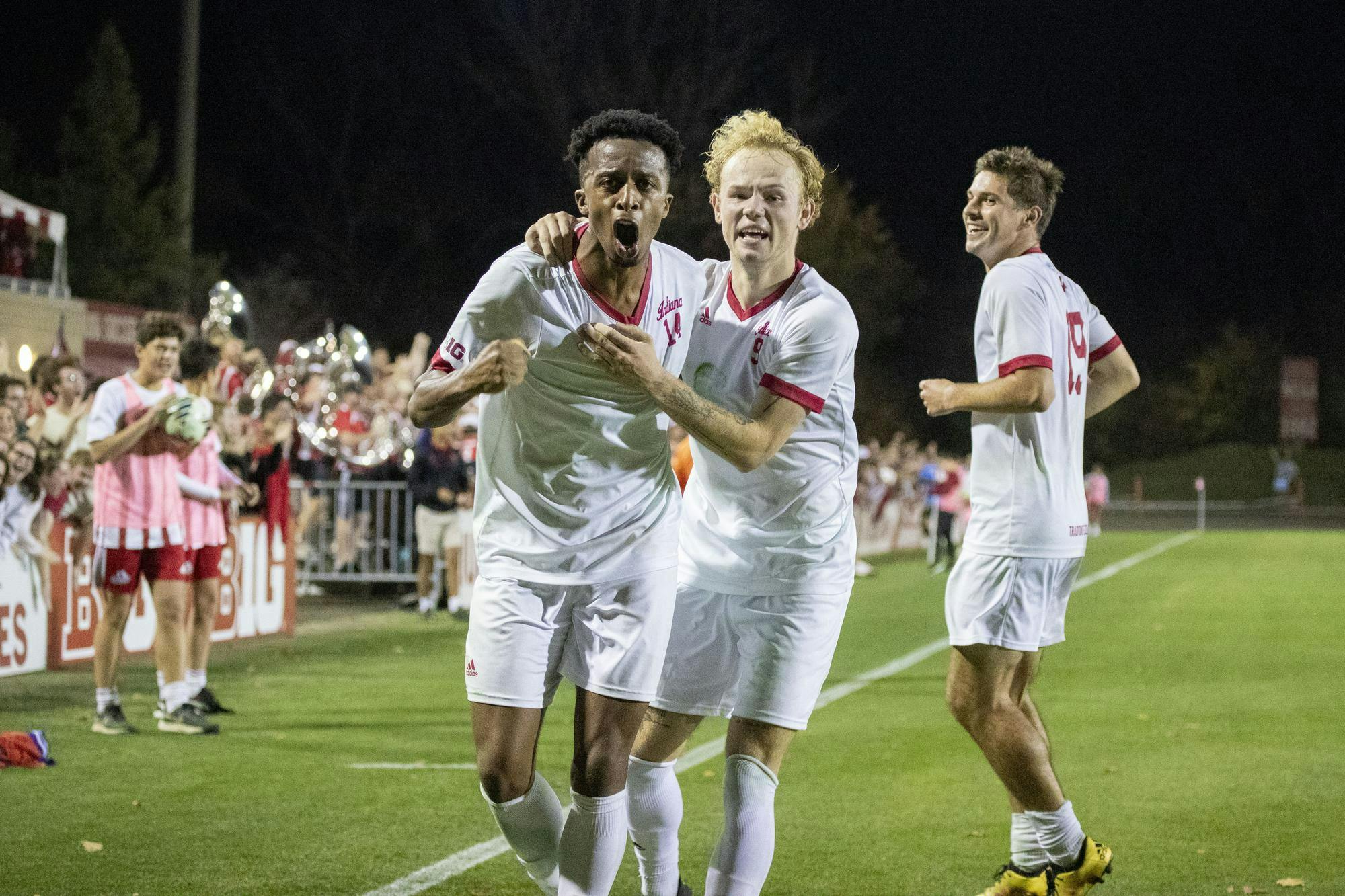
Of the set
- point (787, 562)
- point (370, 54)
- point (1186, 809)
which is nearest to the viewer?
point (787, 562)

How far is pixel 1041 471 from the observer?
17.3 ft

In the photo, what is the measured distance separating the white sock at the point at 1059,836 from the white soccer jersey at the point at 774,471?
1.16 metres

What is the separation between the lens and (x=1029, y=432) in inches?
208

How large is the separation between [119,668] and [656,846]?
7679mm

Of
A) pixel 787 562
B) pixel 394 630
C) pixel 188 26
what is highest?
pixel 188 26

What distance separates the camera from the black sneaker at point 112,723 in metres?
8.55

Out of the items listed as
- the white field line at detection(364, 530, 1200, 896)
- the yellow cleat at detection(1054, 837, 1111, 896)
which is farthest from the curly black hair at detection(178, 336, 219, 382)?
the yellow cleat at detection(1054, 837, 1111, 896)

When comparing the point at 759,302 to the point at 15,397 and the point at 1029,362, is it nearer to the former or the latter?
the point at 1029,362

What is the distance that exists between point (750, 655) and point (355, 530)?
42.2 feet

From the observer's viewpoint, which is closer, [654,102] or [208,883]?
[208,883]

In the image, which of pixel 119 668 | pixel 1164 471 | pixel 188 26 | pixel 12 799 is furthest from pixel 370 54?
pixel 1164 471

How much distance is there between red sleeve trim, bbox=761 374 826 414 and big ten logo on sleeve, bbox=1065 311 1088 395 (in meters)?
1.40

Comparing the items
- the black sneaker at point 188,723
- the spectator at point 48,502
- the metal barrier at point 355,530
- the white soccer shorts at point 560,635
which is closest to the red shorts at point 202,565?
the black sneaker at point 188,723

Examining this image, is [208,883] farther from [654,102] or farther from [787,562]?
[654,102]
